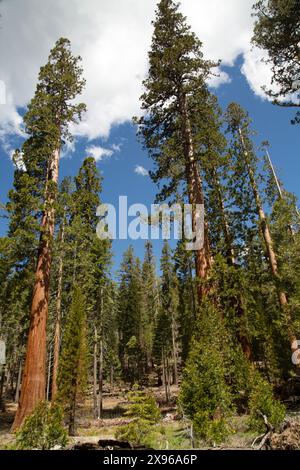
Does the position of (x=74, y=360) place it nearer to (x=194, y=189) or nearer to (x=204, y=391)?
(x=204, y=391)

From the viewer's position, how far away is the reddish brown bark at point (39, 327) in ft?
33.7

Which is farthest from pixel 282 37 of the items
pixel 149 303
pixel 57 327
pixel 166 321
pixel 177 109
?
pixel 149 303

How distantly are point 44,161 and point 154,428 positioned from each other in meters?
10.9

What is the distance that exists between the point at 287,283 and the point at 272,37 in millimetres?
11360

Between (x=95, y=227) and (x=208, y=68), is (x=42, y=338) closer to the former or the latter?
(x=208, y=68)

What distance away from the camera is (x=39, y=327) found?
1114cm

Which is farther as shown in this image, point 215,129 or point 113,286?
point 113,286

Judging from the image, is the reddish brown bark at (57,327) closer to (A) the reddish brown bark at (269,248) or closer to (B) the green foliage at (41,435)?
(A) the reddish brown bark at (269,248)

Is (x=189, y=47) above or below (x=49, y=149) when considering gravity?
above

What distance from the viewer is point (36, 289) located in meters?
11.7

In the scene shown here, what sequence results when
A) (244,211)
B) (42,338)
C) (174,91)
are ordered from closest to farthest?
(42,338), (174,91), (244,211)

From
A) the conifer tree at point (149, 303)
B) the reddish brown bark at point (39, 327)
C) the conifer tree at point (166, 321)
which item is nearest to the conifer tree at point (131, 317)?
the conifer tree at point (149, 303)

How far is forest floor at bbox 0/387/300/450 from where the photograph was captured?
310 inches
